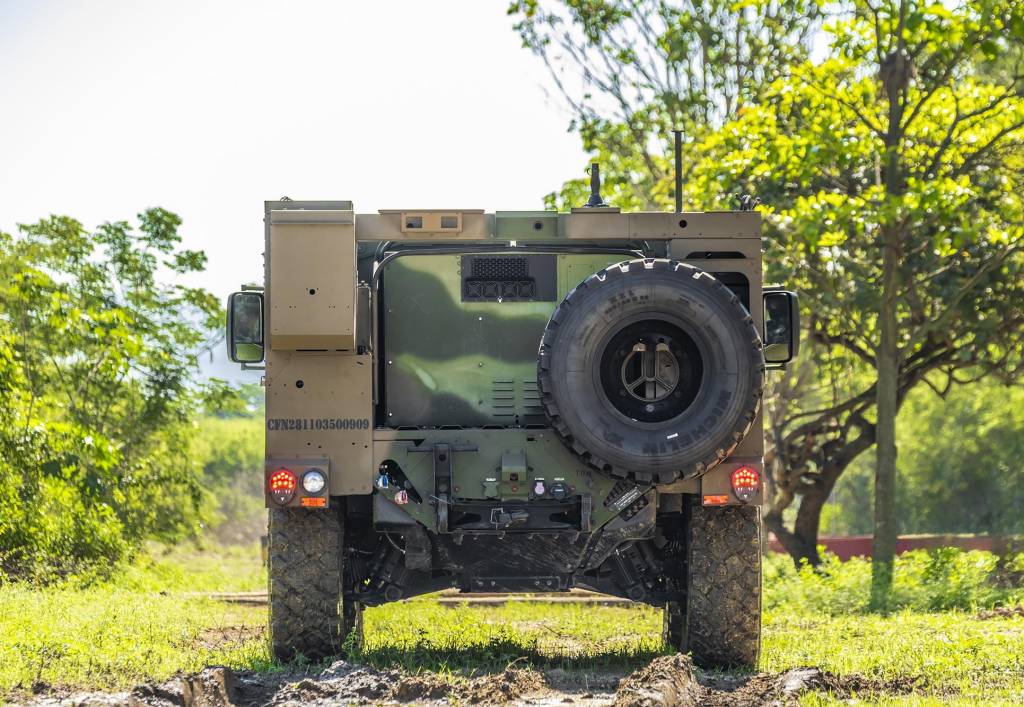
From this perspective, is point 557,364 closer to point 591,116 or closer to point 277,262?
point 277,262

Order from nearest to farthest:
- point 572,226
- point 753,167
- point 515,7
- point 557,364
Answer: point 557,364
point 572,226
point 753,167
point 515,7

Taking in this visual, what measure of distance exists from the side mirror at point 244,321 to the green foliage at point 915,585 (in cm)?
644

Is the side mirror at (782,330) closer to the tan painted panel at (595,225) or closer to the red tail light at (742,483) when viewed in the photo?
the red tail light at (742,483)

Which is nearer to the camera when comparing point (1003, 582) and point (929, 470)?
point (1003, 582)

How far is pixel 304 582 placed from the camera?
862 centimetres

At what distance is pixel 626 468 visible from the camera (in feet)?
26.9

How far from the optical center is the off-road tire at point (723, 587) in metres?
8.67

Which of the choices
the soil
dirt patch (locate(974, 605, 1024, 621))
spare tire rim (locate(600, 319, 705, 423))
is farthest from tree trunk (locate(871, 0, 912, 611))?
the soil

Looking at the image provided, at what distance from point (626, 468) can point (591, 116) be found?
1532cm

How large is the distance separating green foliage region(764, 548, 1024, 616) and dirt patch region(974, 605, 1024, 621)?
2.05 feet

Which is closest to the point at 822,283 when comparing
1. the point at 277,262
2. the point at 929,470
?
the point at 277,262

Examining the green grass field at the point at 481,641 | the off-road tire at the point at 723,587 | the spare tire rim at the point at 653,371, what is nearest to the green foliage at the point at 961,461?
the green grass field at the point at 481,641

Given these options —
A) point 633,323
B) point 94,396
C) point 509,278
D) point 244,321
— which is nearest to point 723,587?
point 633,323

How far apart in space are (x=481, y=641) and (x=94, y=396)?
40.1 feet
